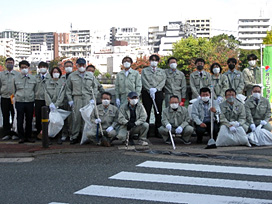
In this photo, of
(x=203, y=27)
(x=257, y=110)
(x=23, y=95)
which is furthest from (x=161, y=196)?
(x=203, y=27)

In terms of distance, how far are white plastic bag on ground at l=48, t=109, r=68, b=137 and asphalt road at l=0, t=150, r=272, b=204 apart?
1487 millimetres

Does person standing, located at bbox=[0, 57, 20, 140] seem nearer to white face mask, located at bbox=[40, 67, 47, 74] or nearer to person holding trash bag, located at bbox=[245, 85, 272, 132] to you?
white face mask, located at bbox=[40, 67, 47, 74]

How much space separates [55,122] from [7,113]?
1689 millimetres

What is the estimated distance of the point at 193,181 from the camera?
22.3 feet

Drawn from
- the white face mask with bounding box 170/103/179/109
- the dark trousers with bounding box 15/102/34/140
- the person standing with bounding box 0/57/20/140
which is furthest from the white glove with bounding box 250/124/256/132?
the person standing with bounding box 0/57/20/140

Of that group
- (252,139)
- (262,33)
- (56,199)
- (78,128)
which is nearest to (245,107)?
(252,139)

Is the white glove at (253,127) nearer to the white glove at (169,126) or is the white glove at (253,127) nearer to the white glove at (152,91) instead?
the white glove at (169,126)

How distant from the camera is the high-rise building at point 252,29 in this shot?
541 feet

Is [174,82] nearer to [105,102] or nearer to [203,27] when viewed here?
[105,102]

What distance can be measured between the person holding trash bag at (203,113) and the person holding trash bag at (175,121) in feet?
Result: 0.77

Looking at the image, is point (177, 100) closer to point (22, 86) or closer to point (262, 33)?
point (22, 86)

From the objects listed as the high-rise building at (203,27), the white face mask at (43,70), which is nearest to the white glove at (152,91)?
the white face mask at (43,70)

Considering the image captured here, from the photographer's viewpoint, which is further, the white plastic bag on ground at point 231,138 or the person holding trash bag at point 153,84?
the person holding trash bag at point 153,84

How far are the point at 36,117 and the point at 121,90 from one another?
2.29 metres
